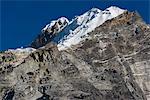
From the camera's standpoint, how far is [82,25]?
349ft

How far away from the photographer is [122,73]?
304ft

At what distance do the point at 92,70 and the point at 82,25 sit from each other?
15.2 meters

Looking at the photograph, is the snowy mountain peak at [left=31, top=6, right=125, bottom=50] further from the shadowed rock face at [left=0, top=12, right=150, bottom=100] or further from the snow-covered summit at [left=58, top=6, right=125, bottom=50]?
the shadowed rock face at [left=0, top=12, right=150, bottom=100]

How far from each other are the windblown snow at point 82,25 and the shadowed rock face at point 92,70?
6.45 feet

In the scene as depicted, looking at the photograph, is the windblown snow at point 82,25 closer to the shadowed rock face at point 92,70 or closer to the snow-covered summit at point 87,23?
the snow-covered summit at point 87,23

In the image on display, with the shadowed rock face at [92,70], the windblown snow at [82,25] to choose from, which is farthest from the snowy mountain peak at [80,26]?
the shadowed rock face at [92,70]

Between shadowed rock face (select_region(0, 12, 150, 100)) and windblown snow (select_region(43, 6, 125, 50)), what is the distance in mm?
1967

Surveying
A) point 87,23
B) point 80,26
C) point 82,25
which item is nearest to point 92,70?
point 87,23

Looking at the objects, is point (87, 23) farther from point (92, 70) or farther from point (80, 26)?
point (92, 70)

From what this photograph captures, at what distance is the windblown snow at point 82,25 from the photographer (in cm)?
10106

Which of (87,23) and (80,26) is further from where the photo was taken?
(80,26)

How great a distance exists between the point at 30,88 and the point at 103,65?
9980 mm

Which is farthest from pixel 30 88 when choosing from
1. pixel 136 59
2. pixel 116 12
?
pixel 116 12

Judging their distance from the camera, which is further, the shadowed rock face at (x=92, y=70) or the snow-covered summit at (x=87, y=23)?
the snow-covered summit at (x=87, y=23)
